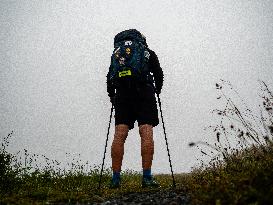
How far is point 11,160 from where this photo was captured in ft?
26.4

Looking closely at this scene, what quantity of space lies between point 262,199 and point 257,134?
162 cm

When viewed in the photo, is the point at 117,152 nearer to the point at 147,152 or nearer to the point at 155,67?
the point at 147,152

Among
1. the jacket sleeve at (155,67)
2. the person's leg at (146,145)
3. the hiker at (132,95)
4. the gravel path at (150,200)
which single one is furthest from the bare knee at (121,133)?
the gravel path at (150,200)

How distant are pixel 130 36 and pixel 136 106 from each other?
118 cm

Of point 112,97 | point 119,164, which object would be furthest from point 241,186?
point 112,97

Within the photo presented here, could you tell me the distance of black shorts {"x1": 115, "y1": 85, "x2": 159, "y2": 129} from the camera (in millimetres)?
5359

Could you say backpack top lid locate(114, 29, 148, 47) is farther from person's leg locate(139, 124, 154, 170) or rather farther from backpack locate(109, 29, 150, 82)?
person's leg locate(139, 124, 154, 170)

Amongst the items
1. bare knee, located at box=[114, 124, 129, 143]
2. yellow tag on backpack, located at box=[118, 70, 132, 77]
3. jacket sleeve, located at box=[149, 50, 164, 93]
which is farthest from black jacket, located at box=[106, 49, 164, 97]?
bare knee, located at box=[114, 124, 129, 143]

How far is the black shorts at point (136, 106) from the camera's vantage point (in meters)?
5.36

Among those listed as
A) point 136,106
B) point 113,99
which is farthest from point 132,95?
point 113,99

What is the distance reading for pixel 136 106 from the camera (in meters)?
5.49

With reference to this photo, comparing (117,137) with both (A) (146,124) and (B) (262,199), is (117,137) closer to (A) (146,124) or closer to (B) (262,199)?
(A) (146,124)

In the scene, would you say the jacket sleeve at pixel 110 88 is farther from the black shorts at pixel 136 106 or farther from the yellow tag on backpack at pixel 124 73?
the yellow tag on backpack at pixel 124 73

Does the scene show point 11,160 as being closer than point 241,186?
No
